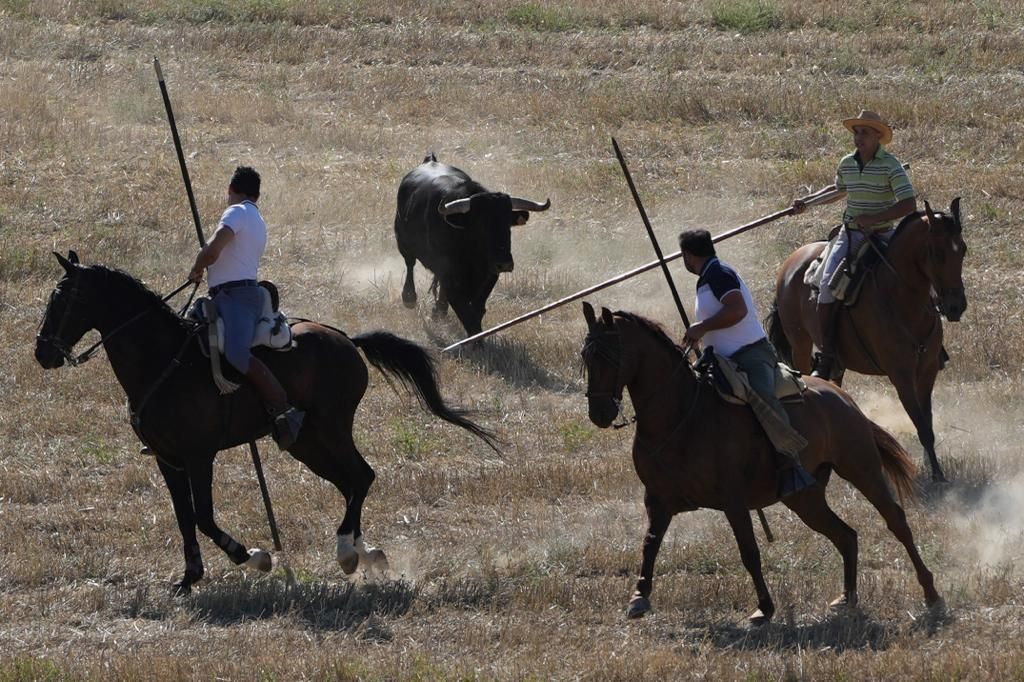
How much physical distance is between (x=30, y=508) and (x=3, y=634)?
2.77 meters

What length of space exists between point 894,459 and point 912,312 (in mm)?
3112

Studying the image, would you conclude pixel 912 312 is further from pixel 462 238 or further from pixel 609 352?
pixel 462 238

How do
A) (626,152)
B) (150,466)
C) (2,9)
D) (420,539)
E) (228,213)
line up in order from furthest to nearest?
(2,9)
(626,152)
(150,466)
(420,539)
(228,213)

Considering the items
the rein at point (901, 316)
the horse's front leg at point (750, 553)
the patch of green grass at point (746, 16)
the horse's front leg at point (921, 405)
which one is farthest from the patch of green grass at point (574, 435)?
the patch of green grass at point (746, 16)

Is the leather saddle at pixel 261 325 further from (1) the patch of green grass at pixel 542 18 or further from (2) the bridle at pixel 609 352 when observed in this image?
(1) the patch of green grass at pixel 542 18

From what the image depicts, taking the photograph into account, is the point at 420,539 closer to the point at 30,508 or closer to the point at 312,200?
the point at 30,508

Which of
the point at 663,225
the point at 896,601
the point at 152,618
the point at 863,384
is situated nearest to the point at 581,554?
the point at 896,601

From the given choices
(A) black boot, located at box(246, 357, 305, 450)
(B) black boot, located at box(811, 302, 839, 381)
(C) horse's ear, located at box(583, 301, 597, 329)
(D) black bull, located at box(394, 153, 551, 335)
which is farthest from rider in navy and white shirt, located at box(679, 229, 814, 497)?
(D) black bull, located at box(394, 153, 551, 335)

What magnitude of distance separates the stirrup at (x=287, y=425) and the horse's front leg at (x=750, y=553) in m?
3.07

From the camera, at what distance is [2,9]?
32.4m

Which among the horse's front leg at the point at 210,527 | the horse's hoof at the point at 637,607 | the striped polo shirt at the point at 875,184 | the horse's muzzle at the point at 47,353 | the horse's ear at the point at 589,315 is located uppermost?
the striped polo shirt at the point at 875,184

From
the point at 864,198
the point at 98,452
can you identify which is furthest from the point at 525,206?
the point at 98,452

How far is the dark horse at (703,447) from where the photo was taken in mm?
9414

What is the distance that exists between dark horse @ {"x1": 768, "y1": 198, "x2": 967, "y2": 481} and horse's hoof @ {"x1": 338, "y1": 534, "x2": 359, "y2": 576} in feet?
16.0
